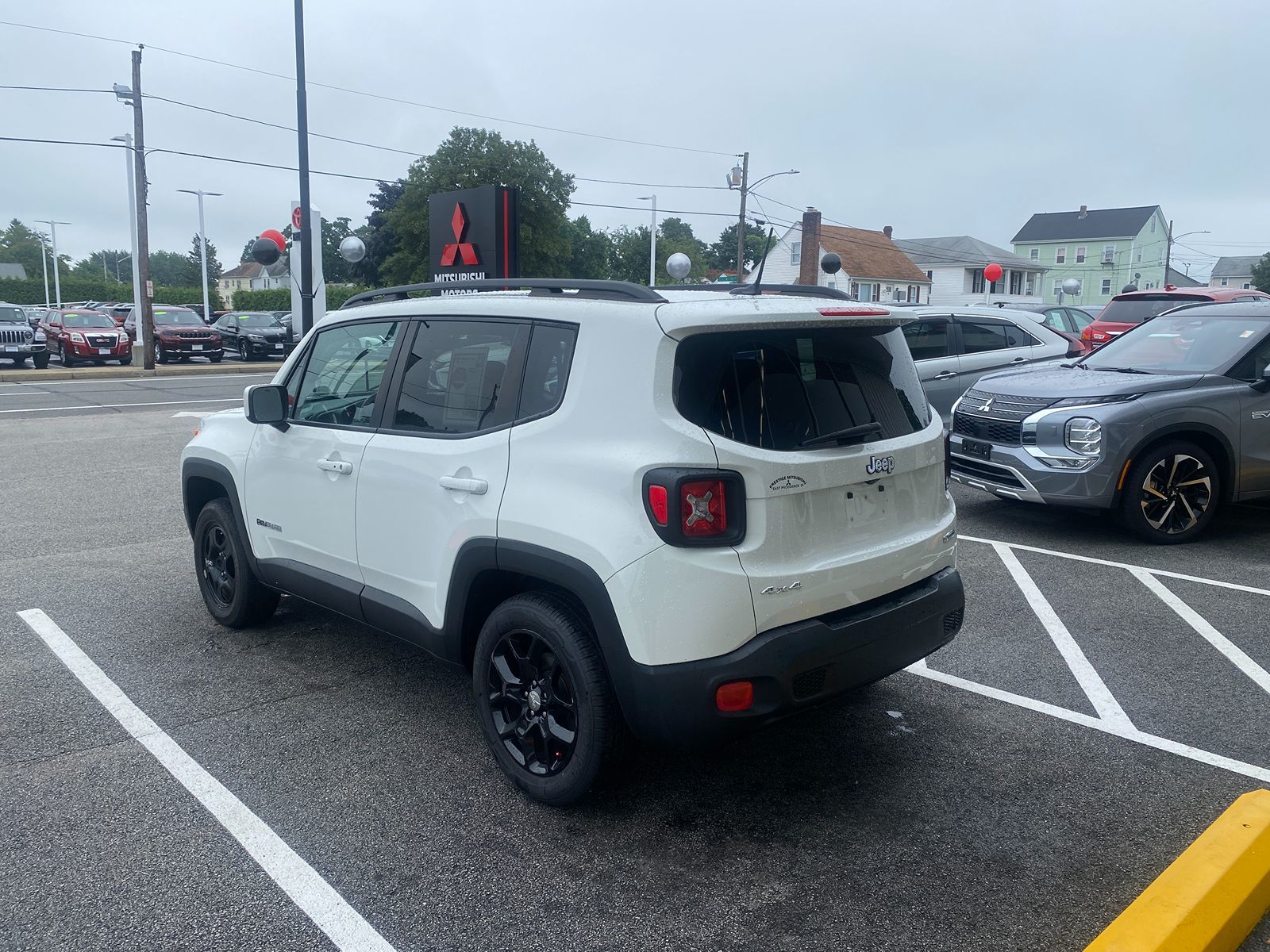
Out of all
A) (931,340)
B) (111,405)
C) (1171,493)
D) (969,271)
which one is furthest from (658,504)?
(969,271)

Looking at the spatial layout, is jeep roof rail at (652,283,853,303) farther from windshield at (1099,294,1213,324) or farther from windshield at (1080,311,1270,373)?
windshield at (1099,294,1213,324)

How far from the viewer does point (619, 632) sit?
3.13 meters

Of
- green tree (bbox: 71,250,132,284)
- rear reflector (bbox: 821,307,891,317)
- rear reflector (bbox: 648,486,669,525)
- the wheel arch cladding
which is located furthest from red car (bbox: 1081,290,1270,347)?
green tree (bbox: 71,250,132,284)

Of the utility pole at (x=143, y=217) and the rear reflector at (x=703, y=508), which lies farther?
the utility pole at (x=143, y=217)

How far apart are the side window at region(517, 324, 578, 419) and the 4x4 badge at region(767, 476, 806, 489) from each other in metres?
0.78

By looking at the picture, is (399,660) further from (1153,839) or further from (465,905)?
(1153,839)

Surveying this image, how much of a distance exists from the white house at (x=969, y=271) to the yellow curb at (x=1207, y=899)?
70331 millimetres

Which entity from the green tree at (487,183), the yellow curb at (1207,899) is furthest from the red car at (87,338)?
the green tree at (487,183)

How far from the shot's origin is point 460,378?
152 inches

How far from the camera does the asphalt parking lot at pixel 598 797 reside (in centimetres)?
291

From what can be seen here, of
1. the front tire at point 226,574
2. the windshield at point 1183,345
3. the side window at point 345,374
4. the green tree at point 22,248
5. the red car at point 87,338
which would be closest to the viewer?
the side window at point 345,374

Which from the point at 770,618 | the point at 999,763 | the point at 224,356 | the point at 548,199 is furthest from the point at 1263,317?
the point at 548,199

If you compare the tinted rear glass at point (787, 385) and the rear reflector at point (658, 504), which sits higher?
the tinted rear glass at point (787, 385)

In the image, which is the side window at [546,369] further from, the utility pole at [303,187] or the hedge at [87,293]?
the hedge at [87,293]
